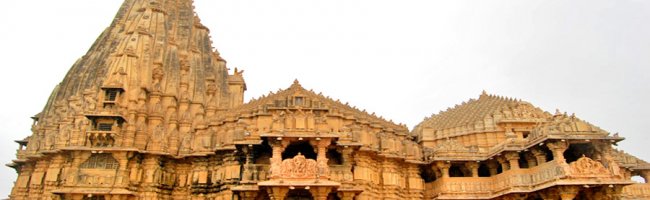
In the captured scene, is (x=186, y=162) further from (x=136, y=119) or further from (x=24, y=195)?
(x=24, y=195)

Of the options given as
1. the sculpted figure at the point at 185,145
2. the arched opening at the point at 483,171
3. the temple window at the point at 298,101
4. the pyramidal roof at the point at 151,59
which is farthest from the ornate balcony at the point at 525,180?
the pyramidal roof at the point at 151,59

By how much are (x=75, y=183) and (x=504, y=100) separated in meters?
27.9

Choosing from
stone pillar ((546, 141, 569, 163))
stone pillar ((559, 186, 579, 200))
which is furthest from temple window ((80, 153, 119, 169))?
stone pillar ((559, 186, 579, 200))

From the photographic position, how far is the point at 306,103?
25328mm

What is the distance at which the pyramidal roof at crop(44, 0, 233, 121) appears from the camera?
103ft

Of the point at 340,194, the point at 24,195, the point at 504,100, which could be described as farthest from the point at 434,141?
the point at 24,195

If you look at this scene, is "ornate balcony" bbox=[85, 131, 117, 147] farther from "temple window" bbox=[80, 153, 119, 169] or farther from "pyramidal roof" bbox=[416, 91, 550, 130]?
"pyramidal roof" bbox=[416, 91, 550, 130]

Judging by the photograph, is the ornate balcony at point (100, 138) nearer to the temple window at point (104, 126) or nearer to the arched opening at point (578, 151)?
the temple window at point (104, 126)

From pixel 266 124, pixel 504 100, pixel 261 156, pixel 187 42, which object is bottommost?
pixel 261 156

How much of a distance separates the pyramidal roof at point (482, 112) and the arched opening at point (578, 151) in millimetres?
4538

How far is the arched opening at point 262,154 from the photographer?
936 inches

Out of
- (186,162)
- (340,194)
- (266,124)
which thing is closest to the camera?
(340,194)

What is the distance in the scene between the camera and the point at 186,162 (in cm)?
2777

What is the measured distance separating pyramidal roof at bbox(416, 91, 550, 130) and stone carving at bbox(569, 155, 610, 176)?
23.8 ft
